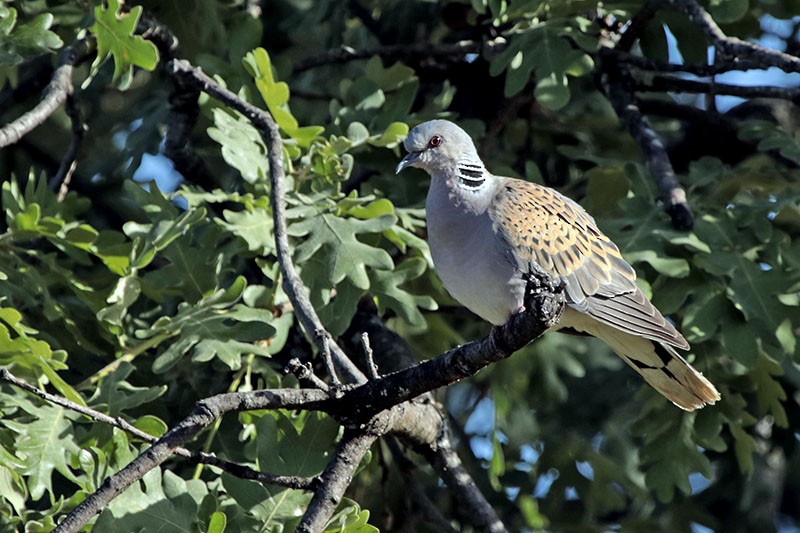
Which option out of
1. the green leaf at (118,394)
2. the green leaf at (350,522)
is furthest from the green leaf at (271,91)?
the green leaf at (350,522)

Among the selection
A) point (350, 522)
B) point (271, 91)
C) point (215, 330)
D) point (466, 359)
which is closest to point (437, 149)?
point (271, 91)

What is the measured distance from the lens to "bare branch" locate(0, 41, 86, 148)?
3.60 m

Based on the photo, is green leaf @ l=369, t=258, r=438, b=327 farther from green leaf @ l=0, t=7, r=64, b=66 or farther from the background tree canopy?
green leaf @ l=0, t=7, r=64, b=66

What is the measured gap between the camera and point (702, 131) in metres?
5.26

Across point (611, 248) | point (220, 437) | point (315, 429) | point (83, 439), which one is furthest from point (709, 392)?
point (83, 439)

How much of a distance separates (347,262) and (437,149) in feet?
1.60

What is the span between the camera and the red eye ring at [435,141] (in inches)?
146

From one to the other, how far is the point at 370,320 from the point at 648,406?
3.38 feet

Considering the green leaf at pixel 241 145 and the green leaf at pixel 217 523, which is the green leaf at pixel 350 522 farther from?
the green leaf at pixel 241 145

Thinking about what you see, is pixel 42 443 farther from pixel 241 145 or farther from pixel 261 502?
pixel 241 145

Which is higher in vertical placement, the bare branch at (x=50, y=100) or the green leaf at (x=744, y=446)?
the bare branch at (x=50, y=100)

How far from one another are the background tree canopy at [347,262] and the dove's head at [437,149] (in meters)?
0.14

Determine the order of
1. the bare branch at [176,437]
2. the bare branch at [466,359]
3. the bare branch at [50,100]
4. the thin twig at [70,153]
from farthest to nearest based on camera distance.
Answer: the thin twig at [70,153] → the bare branch at [50,100] → the bare branch at [466,359] → the bare branch at [176,437]

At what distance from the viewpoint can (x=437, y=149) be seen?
372cm
